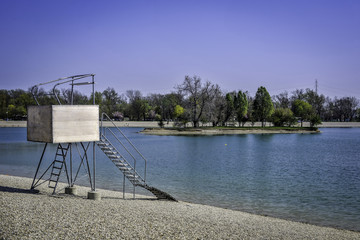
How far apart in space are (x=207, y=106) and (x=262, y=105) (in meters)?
26.4

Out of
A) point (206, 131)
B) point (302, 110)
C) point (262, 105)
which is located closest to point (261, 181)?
point (206, 131)

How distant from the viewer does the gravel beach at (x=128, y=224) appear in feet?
35.7

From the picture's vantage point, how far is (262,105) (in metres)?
117

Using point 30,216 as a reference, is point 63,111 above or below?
above

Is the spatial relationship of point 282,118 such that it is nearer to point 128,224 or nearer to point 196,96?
point 196,96

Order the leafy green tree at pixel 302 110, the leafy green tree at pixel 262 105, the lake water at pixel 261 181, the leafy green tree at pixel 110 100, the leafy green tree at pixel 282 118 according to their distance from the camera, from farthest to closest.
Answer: the leafy green tree at pixel 110 100 < the leafy green tree at pixel 302 110 < the leafy green tree at pixel 282 118 < the leafy green tree at pixel 262 105 < the lake water at pixel 261 181

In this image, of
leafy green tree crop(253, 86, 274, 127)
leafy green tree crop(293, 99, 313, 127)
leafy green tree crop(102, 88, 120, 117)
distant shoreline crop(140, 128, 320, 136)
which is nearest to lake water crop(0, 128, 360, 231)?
distant shoreline crop(140, 128, 320, 136)

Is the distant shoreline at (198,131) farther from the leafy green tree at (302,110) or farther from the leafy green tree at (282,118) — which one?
the leafy green tree at (302,110)

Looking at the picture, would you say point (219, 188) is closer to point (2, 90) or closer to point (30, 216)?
point (30, 216)

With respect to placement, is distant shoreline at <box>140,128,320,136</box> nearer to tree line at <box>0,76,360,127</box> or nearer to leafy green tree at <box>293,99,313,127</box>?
tree line at <box>0,76,360,127</box>

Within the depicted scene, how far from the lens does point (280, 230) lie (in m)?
13.8

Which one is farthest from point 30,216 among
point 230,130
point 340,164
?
point 230,130

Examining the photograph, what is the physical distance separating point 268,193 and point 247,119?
109 meters

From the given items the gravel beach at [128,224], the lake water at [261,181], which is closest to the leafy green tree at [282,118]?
the lake water at [261,181]
